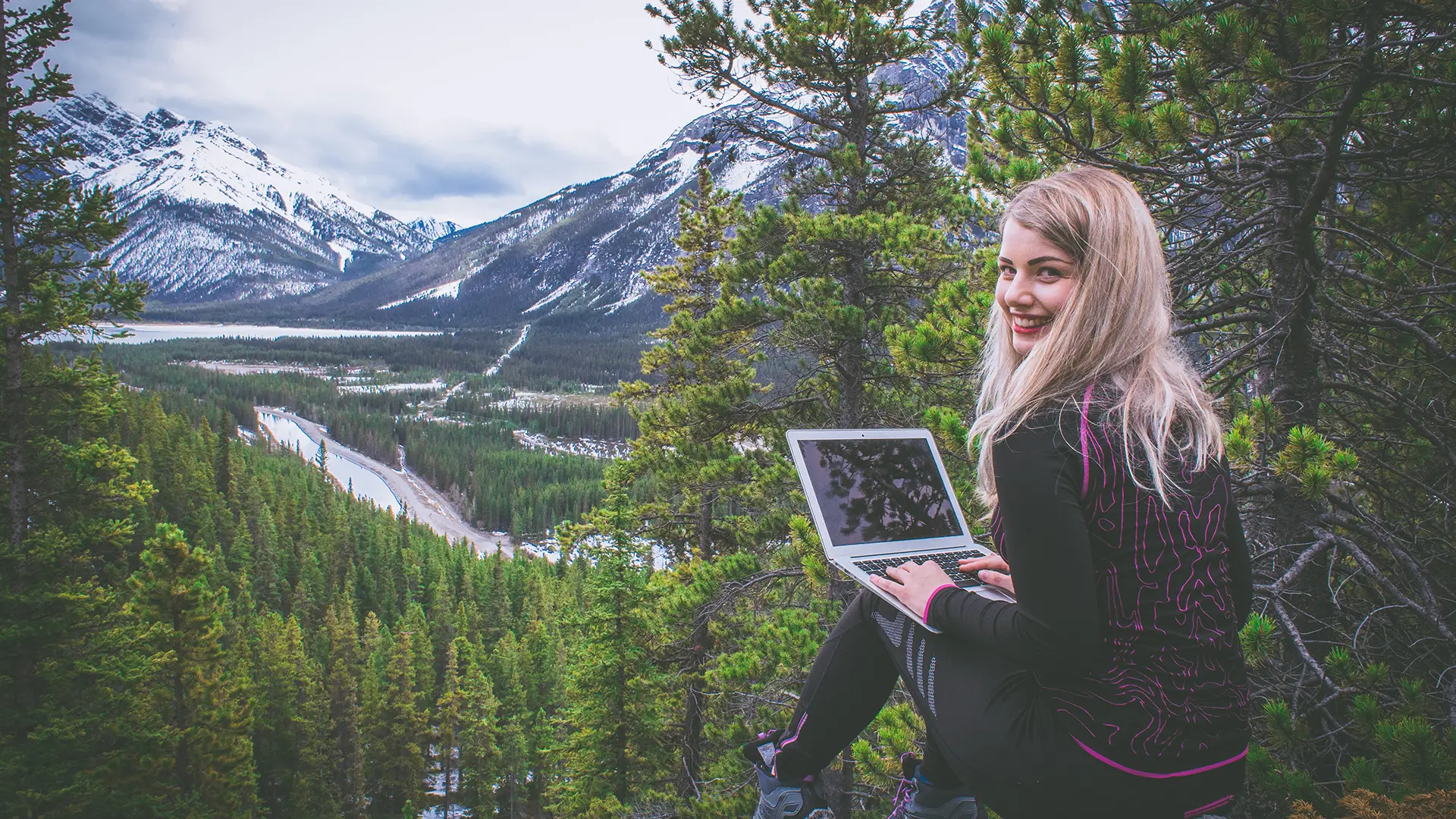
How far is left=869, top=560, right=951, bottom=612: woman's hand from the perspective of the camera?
1781 millimetres

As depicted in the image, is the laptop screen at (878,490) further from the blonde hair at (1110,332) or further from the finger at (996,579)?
the blonde hair at (1110,332)

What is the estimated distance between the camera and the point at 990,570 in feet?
6.61

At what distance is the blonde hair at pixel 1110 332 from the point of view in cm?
148

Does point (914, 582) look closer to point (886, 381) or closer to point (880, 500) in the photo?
point (880, 500)

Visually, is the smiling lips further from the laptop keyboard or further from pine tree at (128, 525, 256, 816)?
pine tree at (128, 525, 256, 816)

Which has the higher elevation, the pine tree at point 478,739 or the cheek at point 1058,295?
the cheek at point 1058,295

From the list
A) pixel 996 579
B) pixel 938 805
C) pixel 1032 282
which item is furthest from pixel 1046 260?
pixel 938 805

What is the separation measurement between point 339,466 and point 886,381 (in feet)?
357

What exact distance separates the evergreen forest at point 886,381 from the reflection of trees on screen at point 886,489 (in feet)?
3.08

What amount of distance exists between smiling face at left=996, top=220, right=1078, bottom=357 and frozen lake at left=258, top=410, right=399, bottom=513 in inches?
3110

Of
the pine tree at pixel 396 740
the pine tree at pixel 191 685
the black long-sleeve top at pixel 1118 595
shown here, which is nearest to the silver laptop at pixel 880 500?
the black long-sleeve top at pixel 1118 595

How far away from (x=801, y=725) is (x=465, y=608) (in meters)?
42.3

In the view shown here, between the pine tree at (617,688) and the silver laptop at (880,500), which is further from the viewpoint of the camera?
the pine tree at (617,688)

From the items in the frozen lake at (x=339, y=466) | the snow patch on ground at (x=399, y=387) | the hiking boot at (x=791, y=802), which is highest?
the snow patch on ground at (x=399, y=387)
